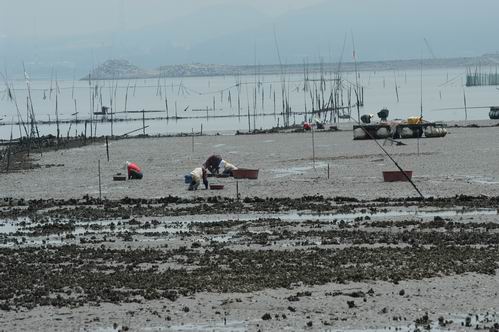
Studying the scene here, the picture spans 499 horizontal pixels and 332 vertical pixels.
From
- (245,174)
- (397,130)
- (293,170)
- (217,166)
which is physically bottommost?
(293,170)

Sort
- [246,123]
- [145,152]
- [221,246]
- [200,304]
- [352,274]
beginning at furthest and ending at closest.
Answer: [246,123] → [145,152] → [221,246] → [352,274] → [200,304]

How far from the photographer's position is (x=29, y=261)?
20375 millimetres

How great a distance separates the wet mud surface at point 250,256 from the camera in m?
16.4

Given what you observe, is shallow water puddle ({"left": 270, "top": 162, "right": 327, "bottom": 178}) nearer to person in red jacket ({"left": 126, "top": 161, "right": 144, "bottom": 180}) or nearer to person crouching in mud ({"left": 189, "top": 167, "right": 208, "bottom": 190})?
person in red jacket ({"left": 126, "top": 161, "right": 144, "bottom": 180})

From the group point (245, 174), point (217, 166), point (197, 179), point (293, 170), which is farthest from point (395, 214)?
point (293, 170)

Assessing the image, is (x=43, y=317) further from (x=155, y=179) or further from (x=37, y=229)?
(x=155, y=179)

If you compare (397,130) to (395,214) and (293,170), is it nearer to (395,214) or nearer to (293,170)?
(293,170)

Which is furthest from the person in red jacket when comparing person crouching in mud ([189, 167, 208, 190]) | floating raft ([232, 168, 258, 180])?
person crouching in mud ([189, 167, 208, 190])

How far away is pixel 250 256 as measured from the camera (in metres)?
20.2

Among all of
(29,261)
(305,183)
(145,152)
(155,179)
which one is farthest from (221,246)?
(145,152)

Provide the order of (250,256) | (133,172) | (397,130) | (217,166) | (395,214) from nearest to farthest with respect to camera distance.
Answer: (250,256) < (395,214) < (217,166) < (133,172) < (397,130)

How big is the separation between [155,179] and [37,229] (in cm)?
1281

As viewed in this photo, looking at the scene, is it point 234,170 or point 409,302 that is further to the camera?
point 234,170

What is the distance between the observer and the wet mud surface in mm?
16359
